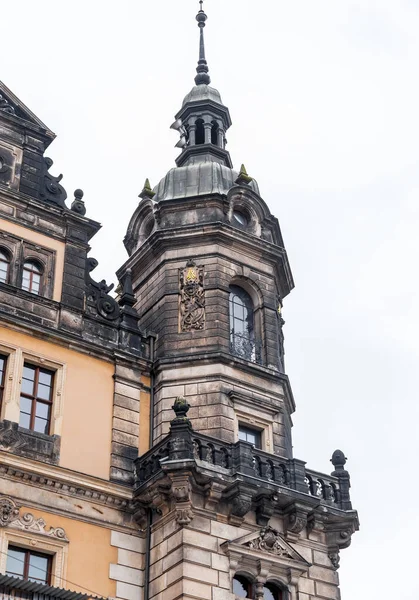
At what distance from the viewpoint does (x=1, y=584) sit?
2195 cm

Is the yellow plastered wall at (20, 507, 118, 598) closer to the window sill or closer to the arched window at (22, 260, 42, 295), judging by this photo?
the window sill

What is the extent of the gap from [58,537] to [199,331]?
23.7ft

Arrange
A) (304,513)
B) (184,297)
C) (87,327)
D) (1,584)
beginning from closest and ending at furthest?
(1,584), (304,513), (87,327), (184,297)

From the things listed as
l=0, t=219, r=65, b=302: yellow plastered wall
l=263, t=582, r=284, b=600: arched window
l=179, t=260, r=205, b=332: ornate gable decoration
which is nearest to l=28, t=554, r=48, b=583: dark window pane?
l=263, t=582, r=284, b=600: arched window

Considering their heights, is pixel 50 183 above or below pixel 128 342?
above

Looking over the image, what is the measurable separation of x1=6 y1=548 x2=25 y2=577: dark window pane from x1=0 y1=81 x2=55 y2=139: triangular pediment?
11950 millimetres

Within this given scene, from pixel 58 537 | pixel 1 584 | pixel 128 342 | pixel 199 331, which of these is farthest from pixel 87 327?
pixel 1 584

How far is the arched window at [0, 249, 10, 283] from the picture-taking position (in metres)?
27.6

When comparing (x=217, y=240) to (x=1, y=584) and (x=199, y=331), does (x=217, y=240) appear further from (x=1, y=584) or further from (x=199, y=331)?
(x=1, y=584)

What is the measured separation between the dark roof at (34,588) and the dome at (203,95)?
61.9 ft

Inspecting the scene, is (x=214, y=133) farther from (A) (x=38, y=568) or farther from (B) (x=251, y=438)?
(A) (x=38, y=568)

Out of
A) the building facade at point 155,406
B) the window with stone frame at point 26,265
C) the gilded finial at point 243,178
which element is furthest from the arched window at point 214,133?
the window with stone frame at point 26,265

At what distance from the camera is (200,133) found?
3581cm

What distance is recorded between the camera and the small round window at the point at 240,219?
3172cm
